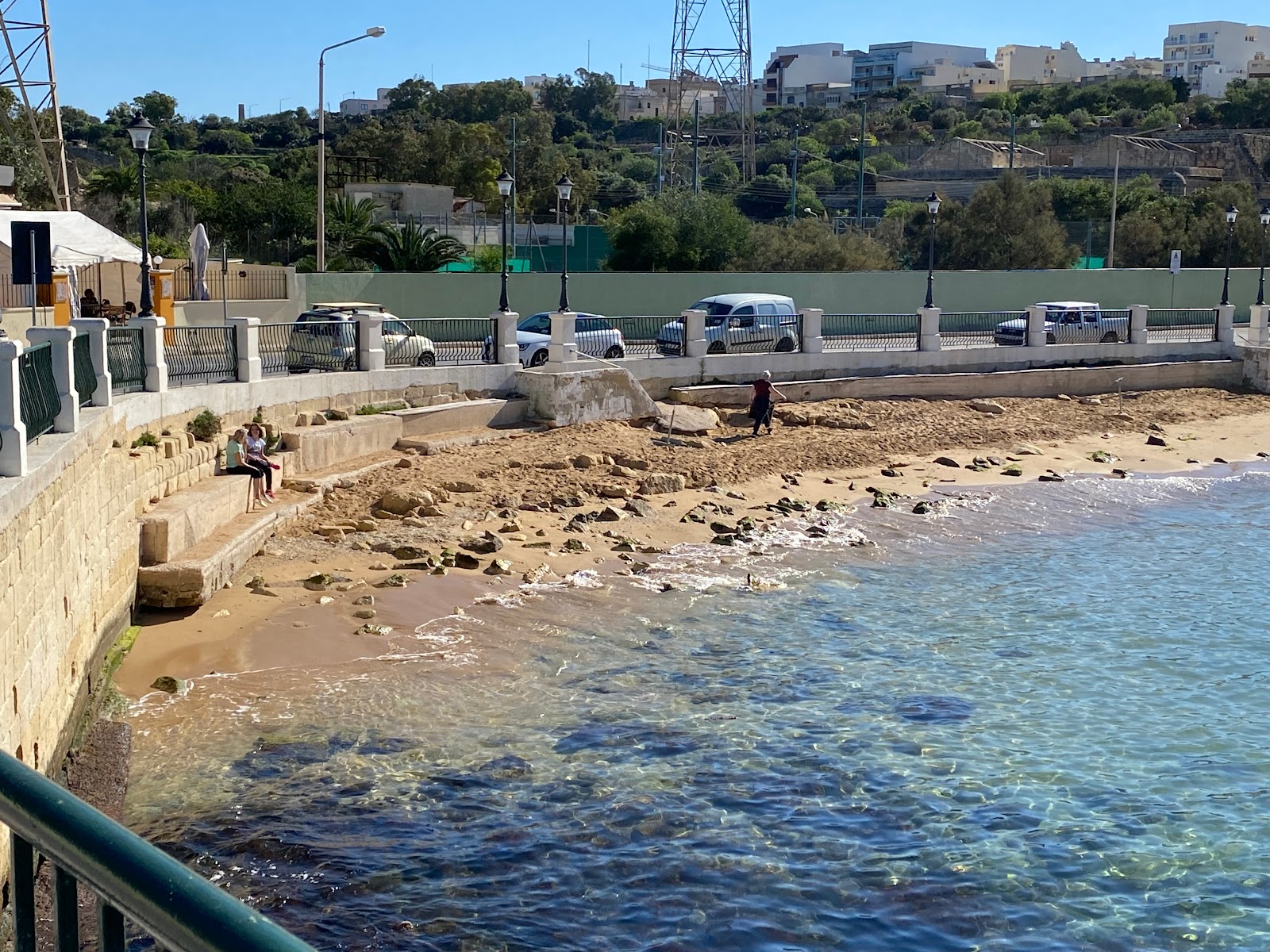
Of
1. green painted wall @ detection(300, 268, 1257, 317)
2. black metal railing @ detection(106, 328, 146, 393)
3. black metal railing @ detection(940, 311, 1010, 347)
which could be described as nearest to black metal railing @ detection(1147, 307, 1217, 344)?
black metal railing @ detection(940, 311, 1010, 347)

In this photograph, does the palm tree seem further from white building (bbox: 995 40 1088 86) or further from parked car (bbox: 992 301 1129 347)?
white building (bbox: 995 40 1088 86)

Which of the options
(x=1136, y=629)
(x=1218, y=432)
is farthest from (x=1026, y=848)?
(x=1218, y=432)

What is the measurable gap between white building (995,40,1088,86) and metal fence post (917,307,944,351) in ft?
536

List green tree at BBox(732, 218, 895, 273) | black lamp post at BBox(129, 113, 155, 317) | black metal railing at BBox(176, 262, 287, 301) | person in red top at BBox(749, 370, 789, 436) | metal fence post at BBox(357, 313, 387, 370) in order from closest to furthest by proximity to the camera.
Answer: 1. black lamp post at BBox(129, 113, 155, 317)
2. metal fence post at BBox(357, 313, 387, 370)
3. person in red top at BBox(749, 370, 789, 436)
4. black metal railing at BBox(176, 262, 287, 301)
5. green tree at BBox(732, 218, 895, 273)

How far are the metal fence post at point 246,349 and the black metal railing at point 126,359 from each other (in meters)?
2.52

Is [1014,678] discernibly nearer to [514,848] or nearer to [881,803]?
[881,803]

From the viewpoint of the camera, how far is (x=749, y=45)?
72.8 metres

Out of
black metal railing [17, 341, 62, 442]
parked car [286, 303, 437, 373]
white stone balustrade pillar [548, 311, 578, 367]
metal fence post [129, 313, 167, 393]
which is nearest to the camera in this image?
black metal railing [17, 341, 62, 442]

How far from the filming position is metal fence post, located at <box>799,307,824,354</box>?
1205 inches

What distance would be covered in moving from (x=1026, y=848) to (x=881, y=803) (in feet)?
4.07

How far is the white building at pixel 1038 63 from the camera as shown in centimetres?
18650

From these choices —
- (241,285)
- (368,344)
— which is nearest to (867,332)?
(368,344)

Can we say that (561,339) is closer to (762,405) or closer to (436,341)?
(436,341)

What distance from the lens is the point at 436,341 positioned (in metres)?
26.1
